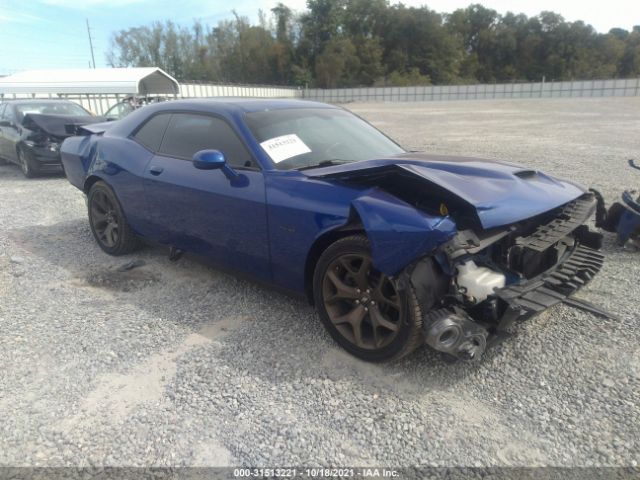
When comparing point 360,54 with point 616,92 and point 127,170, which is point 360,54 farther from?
point 127,170

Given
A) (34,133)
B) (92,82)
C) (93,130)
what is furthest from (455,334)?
(92,82)

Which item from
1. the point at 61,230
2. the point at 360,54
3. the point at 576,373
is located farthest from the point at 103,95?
the point at 360,54

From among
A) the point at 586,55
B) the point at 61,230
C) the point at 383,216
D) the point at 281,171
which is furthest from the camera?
the point at 586,55

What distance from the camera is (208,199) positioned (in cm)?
352

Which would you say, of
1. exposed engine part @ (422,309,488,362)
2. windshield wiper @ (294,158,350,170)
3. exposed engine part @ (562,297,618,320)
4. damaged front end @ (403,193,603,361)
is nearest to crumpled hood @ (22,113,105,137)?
windshield wiper @ (294,158,350,170)

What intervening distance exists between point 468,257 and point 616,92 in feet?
163

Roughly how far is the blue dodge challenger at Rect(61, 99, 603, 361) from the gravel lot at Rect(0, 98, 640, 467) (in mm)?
290

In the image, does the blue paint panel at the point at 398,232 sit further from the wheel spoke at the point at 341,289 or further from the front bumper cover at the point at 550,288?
the front bumper cover at the point at 550,288

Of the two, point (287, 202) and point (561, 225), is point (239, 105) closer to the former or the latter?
point (287, 202)

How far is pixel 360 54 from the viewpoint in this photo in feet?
255

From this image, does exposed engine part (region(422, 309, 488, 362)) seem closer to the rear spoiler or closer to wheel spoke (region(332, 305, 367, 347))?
wheel spoke (region(332, 305, 367, 347))

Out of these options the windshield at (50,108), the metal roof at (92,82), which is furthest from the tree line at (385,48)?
the windshield at (50,108)

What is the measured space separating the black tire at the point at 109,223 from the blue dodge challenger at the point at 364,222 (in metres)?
0.50

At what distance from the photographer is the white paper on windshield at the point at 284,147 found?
331 centimetres
